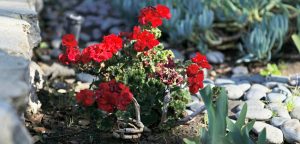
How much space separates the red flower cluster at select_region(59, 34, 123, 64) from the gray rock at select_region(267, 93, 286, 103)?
110 cm

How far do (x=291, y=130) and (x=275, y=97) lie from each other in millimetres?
433

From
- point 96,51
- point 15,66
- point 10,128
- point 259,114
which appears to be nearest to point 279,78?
point 259,114

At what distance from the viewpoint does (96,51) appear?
2.48 meters

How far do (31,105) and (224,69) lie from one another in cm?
169

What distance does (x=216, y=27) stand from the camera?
444cm

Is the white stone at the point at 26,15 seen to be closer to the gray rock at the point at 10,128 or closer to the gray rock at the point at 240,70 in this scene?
the gray rock at the point at 10,128

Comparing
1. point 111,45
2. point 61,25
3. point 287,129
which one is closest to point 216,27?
point 61,25

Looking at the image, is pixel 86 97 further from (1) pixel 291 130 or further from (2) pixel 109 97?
(1) pixel 291 130

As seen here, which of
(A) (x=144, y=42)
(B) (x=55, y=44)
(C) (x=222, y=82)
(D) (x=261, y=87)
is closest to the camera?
(A) (x=144, y=42)

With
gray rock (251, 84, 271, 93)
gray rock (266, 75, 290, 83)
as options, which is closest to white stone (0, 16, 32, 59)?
gray rock (251, 84, 271, 93)

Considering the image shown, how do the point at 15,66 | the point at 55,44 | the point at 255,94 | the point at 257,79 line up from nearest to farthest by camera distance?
the point at 15,66 < the point at 255,94 < the point at 257,79 < the point at 55,44

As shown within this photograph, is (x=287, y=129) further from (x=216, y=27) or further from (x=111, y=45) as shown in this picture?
(x=216, y=27)

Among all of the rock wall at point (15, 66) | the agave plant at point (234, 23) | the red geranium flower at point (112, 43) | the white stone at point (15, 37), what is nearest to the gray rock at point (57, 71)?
the rock wall at point (15, 66)

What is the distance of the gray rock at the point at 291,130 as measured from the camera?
279cm
